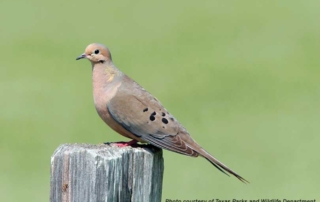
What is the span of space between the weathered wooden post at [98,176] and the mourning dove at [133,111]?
1348 millimetres

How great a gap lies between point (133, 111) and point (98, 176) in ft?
6.44

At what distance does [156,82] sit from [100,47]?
12.1 meters

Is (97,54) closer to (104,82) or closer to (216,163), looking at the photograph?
(104,82)

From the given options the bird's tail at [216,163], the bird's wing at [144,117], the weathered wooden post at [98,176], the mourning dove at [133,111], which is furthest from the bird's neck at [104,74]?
the weathered wooden post at [98,176]

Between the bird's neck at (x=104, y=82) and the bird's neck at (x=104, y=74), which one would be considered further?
the bird's neck at (x=104, y=74)

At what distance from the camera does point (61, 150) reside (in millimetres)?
4453

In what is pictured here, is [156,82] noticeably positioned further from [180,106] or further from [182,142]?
[182,142]

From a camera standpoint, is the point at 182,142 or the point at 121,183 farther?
the point at 182,142

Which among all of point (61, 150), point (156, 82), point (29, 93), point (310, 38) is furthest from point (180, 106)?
point (61, 150)

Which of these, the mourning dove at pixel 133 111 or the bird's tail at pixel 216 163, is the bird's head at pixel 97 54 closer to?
the mourning dove at pixel 133 111

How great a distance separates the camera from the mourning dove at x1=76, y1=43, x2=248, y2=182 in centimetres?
605

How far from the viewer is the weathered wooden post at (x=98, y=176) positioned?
431 cm

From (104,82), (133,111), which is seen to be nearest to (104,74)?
(104,82)

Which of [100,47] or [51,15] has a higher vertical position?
[51,15]
